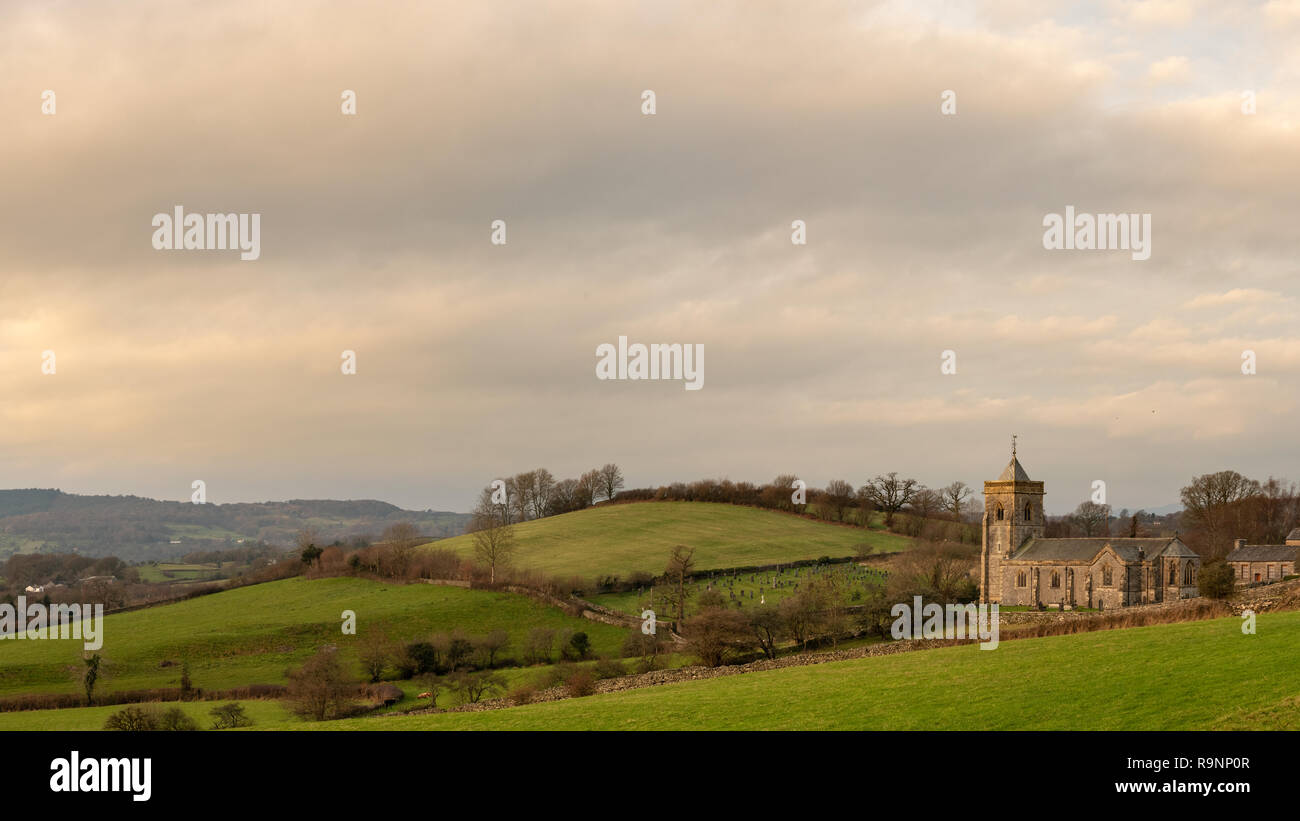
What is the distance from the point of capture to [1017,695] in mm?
23859

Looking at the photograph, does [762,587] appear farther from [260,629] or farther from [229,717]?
[229,717]

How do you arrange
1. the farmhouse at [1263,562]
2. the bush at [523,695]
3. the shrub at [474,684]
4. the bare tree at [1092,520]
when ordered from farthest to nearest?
1. the bare tree at [1092,520]
2. the farmhouse at [1263,562]
3. the shrub at [474,684]
4. the bush at [523,695]

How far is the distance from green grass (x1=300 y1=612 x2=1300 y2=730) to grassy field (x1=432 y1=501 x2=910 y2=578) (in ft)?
204

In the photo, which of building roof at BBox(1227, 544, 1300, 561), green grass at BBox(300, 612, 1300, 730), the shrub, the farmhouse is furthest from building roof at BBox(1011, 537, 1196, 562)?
the shrub

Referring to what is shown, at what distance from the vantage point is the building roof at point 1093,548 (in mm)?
68375

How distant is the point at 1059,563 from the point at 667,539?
166 ft

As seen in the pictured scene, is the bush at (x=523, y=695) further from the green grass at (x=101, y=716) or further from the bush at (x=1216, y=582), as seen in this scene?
the bush at (x=1216, y=582)

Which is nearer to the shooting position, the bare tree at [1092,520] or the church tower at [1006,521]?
the church tower at [1006,521]

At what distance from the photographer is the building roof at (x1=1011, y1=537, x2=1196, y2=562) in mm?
68375

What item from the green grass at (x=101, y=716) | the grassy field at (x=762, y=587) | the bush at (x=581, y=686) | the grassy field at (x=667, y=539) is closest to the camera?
the bush at (x=581, y=686)

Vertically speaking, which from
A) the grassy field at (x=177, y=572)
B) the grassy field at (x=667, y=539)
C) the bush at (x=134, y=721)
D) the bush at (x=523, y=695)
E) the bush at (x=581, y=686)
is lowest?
Result: the grassy field at (x=177, y=572)

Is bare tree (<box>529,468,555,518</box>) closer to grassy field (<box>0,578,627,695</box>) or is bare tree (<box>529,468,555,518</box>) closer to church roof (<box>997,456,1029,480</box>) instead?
grassy field (<box>0,578,627,695</box>)

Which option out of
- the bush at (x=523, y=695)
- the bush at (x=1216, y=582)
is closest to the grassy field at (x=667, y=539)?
the bush at (x=523, y=695)

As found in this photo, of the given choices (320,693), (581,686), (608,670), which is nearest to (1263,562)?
(608,670)
